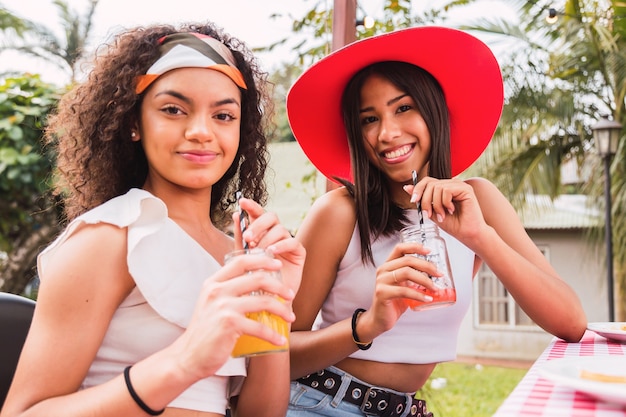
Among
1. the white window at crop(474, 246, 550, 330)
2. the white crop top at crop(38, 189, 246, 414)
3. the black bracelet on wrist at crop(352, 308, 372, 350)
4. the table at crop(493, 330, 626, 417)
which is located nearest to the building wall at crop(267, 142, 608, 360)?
the white window at crop(474, 246, 550, 330)

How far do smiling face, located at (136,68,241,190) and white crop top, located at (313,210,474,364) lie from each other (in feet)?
2.31

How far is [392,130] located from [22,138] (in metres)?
4.22

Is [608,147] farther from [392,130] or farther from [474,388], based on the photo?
[392,130]

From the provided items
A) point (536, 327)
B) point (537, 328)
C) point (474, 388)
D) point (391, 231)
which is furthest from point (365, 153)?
point (537, 328)

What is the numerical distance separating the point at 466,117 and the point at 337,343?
1146 mm

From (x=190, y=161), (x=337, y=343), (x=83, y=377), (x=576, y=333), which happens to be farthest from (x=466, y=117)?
(x=83, y=377)

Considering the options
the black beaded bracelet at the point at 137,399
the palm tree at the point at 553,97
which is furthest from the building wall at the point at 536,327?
the black beaded bracelet at the point at 137,399

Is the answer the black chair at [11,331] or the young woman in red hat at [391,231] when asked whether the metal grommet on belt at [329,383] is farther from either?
the black chair at [11,331]

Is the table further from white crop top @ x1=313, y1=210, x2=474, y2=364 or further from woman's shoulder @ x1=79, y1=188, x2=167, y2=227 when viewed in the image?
woman's shoulder @ x1=79, y1=188, x2=167, y2=227

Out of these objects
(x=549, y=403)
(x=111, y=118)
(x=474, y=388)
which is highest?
(x=111, y=118)

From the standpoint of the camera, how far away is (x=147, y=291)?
4.66ft

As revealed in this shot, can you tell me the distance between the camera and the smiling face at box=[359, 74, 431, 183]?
7.06ft

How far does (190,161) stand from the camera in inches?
62.5

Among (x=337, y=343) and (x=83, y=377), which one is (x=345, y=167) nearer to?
(x=337, y=343)
